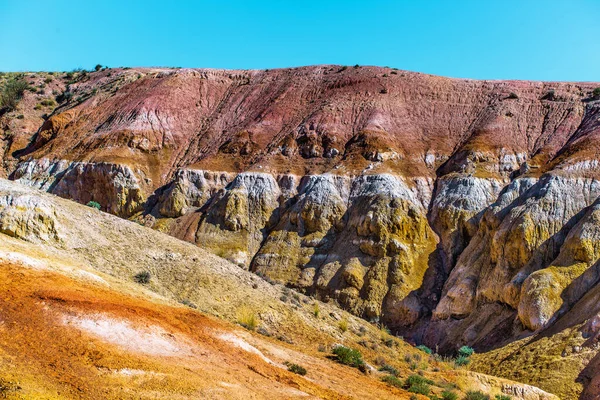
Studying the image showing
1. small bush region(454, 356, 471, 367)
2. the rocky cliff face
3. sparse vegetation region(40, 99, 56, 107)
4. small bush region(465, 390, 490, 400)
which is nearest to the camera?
small bush region(465, 390, 490, 400)

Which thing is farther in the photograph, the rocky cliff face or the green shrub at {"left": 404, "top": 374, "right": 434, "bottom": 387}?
the rocky cliff face

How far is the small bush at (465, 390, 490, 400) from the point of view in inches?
719

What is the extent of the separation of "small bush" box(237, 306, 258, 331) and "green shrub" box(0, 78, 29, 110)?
64.5 meters

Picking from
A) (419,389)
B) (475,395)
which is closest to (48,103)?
(419,389)

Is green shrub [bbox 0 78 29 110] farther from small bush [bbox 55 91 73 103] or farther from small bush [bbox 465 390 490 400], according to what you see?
small bush [bbox 465 390 490 400]

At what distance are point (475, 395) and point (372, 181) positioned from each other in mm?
28834

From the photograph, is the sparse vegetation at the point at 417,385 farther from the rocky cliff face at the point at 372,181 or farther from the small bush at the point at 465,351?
the rocky cliff face at the point at 372,181

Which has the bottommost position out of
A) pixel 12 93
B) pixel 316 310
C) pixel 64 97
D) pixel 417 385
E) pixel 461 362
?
pixel 417 385

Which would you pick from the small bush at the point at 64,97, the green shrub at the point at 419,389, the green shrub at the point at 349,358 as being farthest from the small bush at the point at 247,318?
the small bush at the point at 64,97

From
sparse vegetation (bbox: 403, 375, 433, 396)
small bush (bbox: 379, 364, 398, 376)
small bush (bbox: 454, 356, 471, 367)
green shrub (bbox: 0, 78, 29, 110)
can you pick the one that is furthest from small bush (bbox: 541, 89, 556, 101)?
green shrub (bbox: 0, 78, 29, 110)

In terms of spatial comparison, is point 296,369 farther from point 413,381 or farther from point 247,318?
point 247,318

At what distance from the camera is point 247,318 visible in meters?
21.4

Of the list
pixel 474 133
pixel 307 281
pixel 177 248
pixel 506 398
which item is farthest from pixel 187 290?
pixel 474 133

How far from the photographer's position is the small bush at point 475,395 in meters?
18.3
